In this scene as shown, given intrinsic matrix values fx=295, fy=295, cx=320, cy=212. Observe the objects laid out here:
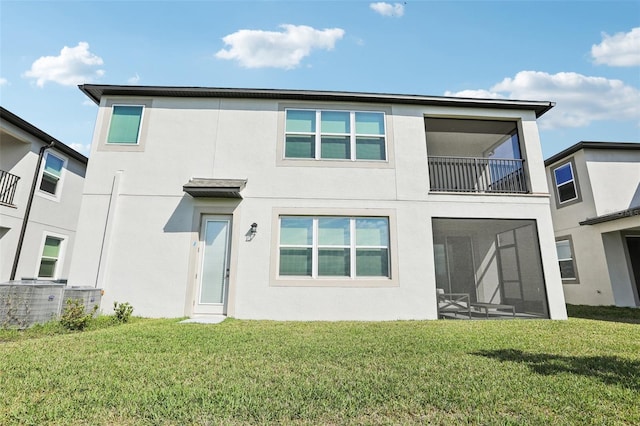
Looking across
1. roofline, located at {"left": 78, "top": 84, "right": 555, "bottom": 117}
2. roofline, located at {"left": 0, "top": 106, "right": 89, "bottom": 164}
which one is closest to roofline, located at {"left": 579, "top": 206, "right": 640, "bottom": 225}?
roofline, located at {"left": 78, "top": 84, "right": 555, "bottom": 117}

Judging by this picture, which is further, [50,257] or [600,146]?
[600,146]

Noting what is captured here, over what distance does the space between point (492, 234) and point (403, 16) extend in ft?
27.0

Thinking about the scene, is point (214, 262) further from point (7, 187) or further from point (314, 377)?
point (7, 187)

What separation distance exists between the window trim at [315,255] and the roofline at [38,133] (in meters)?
9.70

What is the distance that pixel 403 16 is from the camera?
8.84 m

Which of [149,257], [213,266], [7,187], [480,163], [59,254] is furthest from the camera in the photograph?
[59,254]

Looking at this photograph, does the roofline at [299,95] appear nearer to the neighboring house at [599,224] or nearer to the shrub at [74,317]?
the neighboring house at [599,224]

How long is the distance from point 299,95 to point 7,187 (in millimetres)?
10881

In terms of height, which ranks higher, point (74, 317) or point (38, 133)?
point (38, 133)

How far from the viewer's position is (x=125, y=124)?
9.05 metres

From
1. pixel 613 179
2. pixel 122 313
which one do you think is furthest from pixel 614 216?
pixel 122 313

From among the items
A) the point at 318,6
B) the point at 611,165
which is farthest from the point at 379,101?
the point at 611,165

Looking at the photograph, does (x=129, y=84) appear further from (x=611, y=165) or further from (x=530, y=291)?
(x=611, y=165)

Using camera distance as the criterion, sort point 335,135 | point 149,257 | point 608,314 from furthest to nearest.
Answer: point 608,314 < point 335,135 < point 149,257
